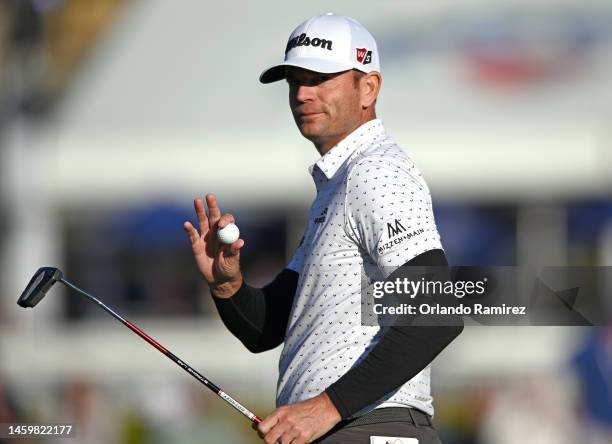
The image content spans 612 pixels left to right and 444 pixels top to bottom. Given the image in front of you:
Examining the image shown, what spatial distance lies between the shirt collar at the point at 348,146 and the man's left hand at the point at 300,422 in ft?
2.32

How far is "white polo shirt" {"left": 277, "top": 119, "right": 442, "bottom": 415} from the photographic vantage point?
133 inches

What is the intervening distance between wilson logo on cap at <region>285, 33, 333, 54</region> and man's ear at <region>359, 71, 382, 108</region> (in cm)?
16

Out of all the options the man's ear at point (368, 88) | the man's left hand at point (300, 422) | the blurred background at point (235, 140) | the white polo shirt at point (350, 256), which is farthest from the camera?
the blurred background at point (235, 140)

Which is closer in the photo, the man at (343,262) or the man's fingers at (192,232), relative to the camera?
the man at (343,262)

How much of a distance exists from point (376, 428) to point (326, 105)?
927mm

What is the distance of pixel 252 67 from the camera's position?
16062mm

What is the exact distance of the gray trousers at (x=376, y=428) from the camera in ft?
11.5

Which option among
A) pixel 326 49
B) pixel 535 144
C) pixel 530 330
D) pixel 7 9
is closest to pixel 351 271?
pixel 326 49

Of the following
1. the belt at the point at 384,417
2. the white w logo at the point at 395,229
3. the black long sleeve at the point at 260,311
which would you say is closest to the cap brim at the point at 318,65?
the white w logo at the point at 395,229

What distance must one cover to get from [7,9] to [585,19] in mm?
6899

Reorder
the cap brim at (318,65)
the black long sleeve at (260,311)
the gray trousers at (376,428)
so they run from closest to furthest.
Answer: the gray trousers at (376,428), the cap brim at (318,65), the black long sleeve at (260,311)

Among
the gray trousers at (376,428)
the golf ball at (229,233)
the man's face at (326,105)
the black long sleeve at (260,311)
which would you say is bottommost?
the gray trousers at (376,428)

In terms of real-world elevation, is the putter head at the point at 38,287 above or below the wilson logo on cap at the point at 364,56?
below

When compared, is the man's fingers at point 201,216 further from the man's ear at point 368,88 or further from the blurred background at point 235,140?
the blurred background at point 235,140
